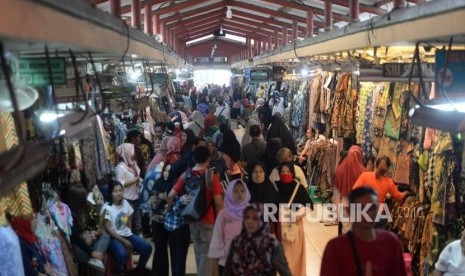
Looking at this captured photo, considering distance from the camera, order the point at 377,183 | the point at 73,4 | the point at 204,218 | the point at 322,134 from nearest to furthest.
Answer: the point at 73,4, the point at 204,218, the point at 377,183, the point at 322,134

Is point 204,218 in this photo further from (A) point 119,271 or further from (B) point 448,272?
(B) point 448,272

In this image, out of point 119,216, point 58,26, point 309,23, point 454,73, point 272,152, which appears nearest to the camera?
point 58,26

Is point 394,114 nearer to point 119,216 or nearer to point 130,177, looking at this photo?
point 130,177

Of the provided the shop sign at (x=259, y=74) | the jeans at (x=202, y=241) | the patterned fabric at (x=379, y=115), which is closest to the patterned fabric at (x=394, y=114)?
the patterned fabric at (x=379, y=115)

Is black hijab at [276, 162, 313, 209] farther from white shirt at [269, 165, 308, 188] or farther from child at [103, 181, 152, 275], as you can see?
child at [103, 181, 152, 275]

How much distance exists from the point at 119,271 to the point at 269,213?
1.91 m

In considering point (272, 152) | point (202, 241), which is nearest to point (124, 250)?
point (202, 241)

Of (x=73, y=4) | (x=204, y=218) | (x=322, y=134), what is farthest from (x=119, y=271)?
(x=322, y=134)

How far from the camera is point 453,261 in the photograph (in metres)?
5.15

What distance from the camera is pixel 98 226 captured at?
22.0 ft

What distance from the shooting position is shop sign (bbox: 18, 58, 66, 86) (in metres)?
4.23

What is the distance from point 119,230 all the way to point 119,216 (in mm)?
173

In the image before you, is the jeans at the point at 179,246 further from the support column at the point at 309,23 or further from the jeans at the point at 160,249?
the support column at the point at 309,23

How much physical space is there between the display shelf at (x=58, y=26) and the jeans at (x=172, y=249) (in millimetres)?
2112
